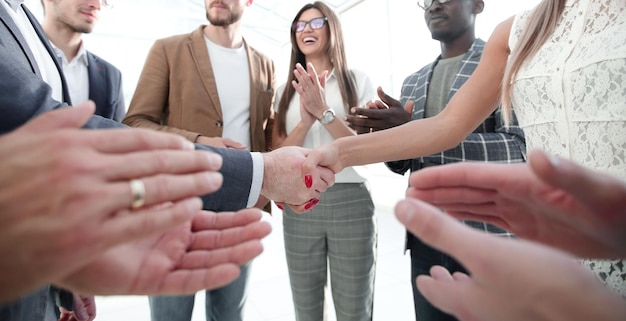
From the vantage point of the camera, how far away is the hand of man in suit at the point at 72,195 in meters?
0.35

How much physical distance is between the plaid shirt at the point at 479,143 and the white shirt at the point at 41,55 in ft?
4.09

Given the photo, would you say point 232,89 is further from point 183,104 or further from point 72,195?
point 72,195

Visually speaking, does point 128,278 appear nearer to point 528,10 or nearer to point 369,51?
point 528,10

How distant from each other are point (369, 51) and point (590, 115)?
→ 5.52m

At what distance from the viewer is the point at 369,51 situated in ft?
19.5

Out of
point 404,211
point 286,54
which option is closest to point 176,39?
point 404,211

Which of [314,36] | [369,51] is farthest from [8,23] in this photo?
[369,51]

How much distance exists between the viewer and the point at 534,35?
2.96ft

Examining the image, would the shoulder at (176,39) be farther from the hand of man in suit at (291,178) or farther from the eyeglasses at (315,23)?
the hand of man in suit at (291,178)

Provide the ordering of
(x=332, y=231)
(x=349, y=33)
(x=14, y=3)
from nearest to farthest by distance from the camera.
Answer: (x=14, y=3) → (x=332, y=231) → (x=349, y=33)

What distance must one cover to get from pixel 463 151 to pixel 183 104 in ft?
4.06

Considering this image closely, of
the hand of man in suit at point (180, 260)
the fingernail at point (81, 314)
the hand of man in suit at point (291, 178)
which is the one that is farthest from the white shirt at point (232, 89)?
the hand of man in suit at point (180, 260)

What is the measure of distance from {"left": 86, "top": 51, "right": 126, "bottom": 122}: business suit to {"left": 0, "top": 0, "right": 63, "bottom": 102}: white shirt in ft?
2.88

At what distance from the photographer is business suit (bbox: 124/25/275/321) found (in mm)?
1529
